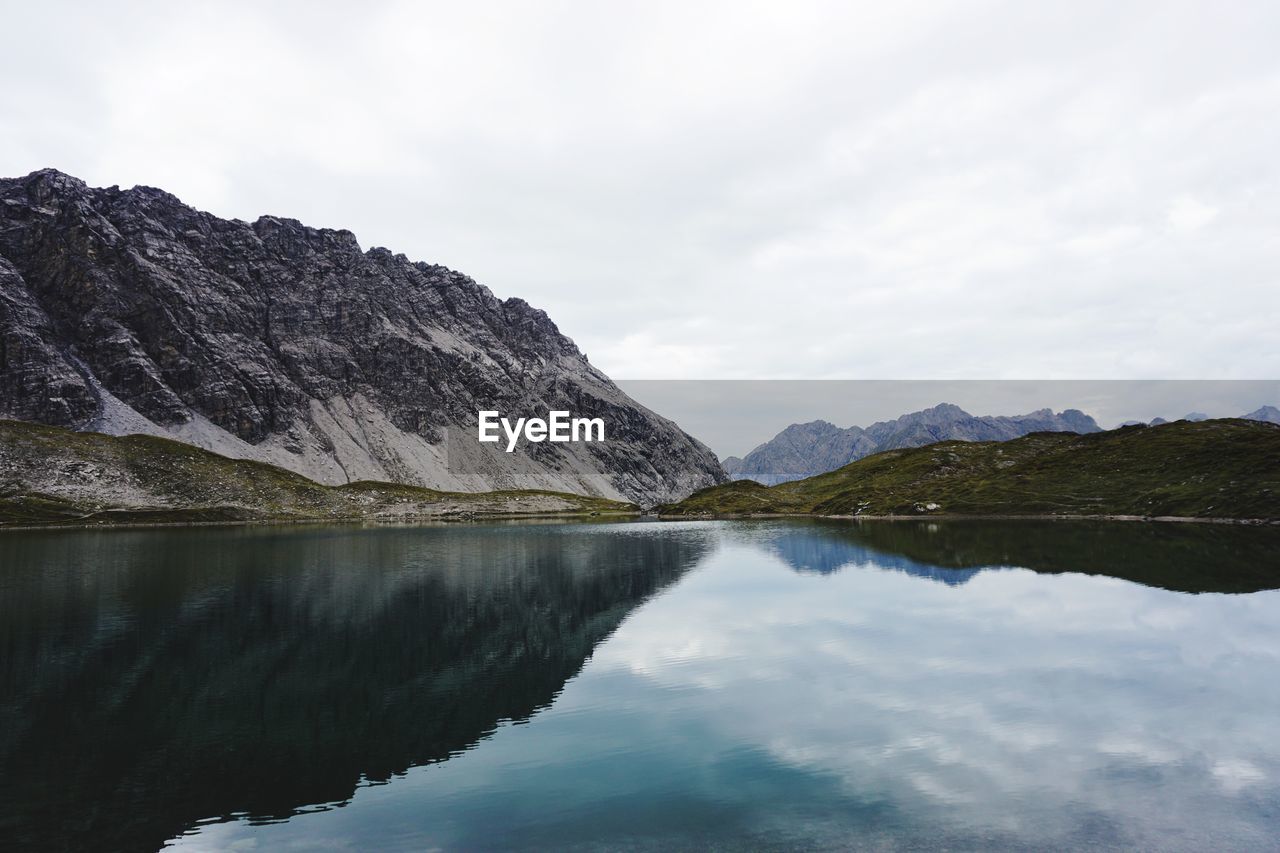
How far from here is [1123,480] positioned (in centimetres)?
14888

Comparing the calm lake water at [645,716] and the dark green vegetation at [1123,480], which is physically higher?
the dark green vegetation at [1123,480]

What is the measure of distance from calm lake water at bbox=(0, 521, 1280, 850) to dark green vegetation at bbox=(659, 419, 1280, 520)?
257 ft

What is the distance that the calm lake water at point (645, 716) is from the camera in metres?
18.8

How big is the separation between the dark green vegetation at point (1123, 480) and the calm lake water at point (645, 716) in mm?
78221

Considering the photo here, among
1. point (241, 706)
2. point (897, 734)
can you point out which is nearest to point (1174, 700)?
point (897, 734)

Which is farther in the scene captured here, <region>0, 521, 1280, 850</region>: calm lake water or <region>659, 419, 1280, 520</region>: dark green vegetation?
<region>659, 419, 1280, 520</region>: dark green vegetation

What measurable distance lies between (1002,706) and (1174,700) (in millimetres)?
8076

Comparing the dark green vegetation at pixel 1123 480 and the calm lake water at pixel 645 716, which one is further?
the dark green vegetation at pixel 1123 480

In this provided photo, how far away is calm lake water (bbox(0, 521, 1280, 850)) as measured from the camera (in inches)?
738

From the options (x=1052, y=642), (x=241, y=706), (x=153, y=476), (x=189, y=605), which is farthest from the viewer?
(x=153, y=476)

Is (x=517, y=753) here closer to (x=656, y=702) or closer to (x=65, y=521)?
(x=656, y=702)

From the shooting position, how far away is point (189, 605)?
175ft

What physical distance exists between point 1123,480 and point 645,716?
161m

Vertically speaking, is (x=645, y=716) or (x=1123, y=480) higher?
(x=1123, y=480)
